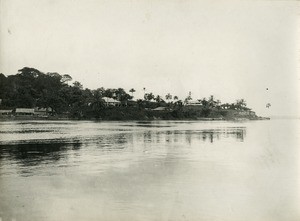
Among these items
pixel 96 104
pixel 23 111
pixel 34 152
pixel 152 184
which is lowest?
pixel 152 184

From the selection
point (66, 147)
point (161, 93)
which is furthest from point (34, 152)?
point (161, 93)

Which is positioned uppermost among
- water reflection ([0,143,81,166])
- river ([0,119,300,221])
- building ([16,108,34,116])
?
building ([16,108,34,116])

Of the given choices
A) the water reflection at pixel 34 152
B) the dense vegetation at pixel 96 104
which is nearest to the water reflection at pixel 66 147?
the water reflection at pixel 34 152

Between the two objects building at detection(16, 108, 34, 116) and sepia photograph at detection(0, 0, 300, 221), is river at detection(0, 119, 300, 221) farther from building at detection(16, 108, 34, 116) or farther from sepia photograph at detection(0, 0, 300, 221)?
building at detection(16, 108, 34, 116)

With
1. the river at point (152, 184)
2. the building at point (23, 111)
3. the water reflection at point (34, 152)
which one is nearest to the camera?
the river at point (152, 184)

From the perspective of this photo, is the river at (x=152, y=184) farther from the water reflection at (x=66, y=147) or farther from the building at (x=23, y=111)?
the building at (x=23, y=111)

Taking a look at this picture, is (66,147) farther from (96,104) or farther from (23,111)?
(96,104)

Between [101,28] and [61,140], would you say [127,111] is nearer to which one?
[61,140]

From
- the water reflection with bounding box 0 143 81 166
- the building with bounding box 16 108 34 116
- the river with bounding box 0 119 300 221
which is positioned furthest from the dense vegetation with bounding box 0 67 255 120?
the river with bounding box 0 119 300 221

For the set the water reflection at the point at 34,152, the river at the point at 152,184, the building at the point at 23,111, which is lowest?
the river at the point at 152,184

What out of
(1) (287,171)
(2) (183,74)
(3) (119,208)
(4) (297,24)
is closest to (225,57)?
(2) (183,74)

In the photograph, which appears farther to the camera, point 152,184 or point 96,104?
point 96,104
